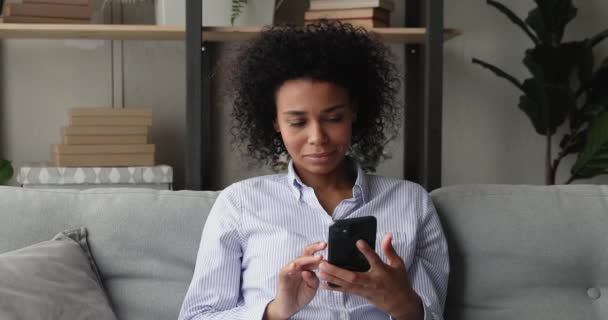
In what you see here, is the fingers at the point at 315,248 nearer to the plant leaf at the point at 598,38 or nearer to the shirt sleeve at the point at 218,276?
the shirt sleeve at the point at 218,276

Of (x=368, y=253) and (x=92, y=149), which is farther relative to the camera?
(x=92, y=149)

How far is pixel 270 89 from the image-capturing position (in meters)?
1.57

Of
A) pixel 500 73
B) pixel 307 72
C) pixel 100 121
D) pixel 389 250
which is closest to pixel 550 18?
pixel 500 73

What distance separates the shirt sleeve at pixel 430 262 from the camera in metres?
1.42

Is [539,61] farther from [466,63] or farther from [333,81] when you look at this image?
[333,81]

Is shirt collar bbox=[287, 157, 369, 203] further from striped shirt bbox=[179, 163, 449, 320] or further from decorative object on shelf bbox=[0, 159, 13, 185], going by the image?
decorative object on shelf bbox=[0, 159, 13, 185]

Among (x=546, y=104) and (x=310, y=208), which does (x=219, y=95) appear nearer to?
(x=546, y=104)

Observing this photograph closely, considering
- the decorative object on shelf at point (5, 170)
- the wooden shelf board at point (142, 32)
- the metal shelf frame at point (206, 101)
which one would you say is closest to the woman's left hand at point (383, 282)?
the metal shelf frame at point (206, 101)

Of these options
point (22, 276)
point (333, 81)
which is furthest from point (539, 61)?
point (22, 276)

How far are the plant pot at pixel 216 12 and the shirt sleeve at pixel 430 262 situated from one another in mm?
1150

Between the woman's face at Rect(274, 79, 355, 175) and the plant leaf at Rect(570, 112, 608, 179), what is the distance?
1337 millimetres

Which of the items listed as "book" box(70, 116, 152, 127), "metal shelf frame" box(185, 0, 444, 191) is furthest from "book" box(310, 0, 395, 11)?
"book" box(70, 116, 152, 127)

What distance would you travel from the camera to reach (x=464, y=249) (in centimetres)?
156

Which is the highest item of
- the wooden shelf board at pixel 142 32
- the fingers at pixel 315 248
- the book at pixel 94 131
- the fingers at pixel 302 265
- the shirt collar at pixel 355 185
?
the wooden shelf board at pixel 142 32
